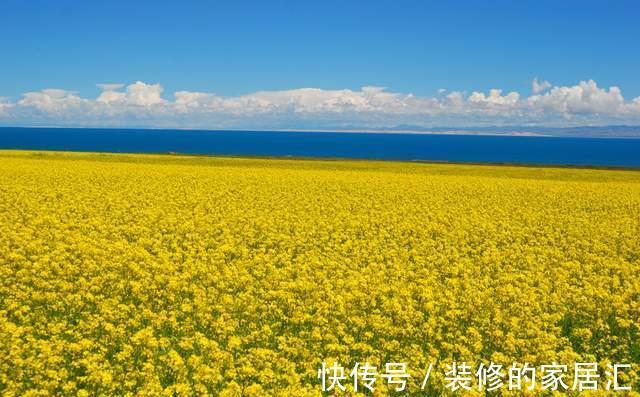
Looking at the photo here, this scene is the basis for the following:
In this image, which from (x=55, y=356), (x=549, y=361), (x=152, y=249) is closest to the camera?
(x=55, y=356)

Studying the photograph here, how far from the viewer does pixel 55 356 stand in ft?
27.2

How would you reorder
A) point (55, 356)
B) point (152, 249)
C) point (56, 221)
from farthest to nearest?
1. point (56, 221)
2. point (152, 249)
3. point (55, 356)

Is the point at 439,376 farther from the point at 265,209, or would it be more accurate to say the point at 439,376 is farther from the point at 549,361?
the point at 265,209

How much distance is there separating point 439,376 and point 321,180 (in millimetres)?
30009

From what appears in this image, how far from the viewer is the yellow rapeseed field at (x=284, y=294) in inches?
337

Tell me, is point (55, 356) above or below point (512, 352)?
above

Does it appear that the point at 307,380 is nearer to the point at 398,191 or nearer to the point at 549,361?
the point at 549,361

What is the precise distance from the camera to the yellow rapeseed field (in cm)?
857

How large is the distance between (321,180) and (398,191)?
7.21 m

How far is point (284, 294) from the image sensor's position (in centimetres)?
1183

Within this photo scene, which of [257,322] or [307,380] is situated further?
[257,322]

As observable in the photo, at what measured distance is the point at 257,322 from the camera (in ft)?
35.2

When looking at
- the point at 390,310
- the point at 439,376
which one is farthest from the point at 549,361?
the point at 390,310

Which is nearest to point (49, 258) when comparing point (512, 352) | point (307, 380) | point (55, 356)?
point (55, 356)
